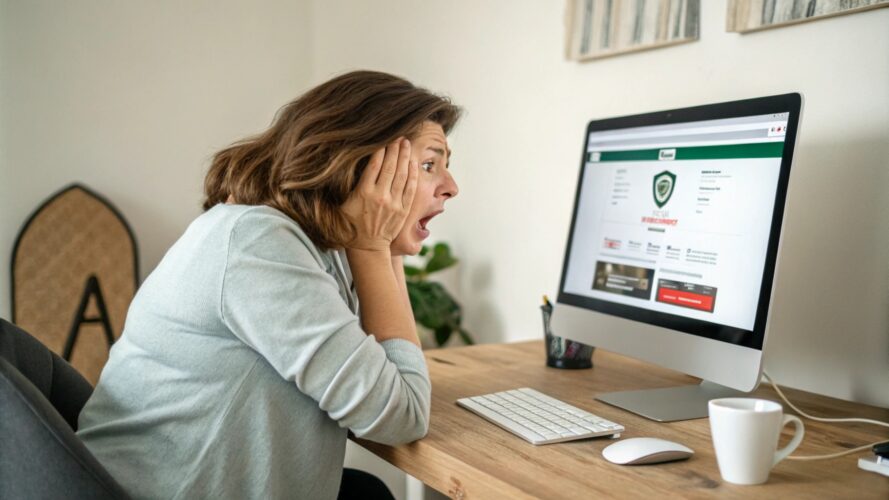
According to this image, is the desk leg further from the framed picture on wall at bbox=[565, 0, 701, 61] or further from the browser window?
the framed picture on wall at bbox=[565, 0, 701, 61]

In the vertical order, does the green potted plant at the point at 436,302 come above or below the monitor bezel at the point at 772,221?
below

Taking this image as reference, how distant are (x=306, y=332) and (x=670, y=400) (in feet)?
2.10

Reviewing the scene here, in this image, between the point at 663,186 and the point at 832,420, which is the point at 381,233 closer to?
the point at 663,186

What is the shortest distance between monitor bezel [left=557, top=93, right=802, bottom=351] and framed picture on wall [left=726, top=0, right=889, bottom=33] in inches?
10.4

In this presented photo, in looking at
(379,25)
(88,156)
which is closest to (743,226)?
(379,25)

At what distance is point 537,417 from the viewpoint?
3.72 feet

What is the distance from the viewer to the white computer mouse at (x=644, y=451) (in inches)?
37.1

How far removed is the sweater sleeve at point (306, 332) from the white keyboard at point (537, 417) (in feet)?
0.53

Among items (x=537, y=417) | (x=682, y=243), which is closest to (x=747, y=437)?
(x=537, y=417)

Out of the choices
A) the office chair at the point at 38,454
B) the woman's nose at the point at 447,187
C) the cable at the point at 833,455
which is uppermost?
the woman's nose at the point at 447,187

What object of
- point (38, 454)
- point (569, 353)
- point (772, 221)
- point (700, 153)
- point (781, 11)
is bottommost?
point (38, 454)

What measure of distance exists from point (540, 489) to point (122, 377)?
0.62 m

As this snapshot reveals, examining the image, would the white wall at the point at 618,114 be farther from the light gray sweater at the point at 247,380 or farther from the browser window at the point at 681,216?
the light gray sweater at the point at 247,380

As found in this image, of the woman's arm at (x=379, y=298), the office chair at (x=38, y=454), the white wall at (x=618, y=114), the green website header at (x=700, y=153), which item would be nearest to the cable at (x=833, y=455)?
the white wall at (x=618, y=114)
